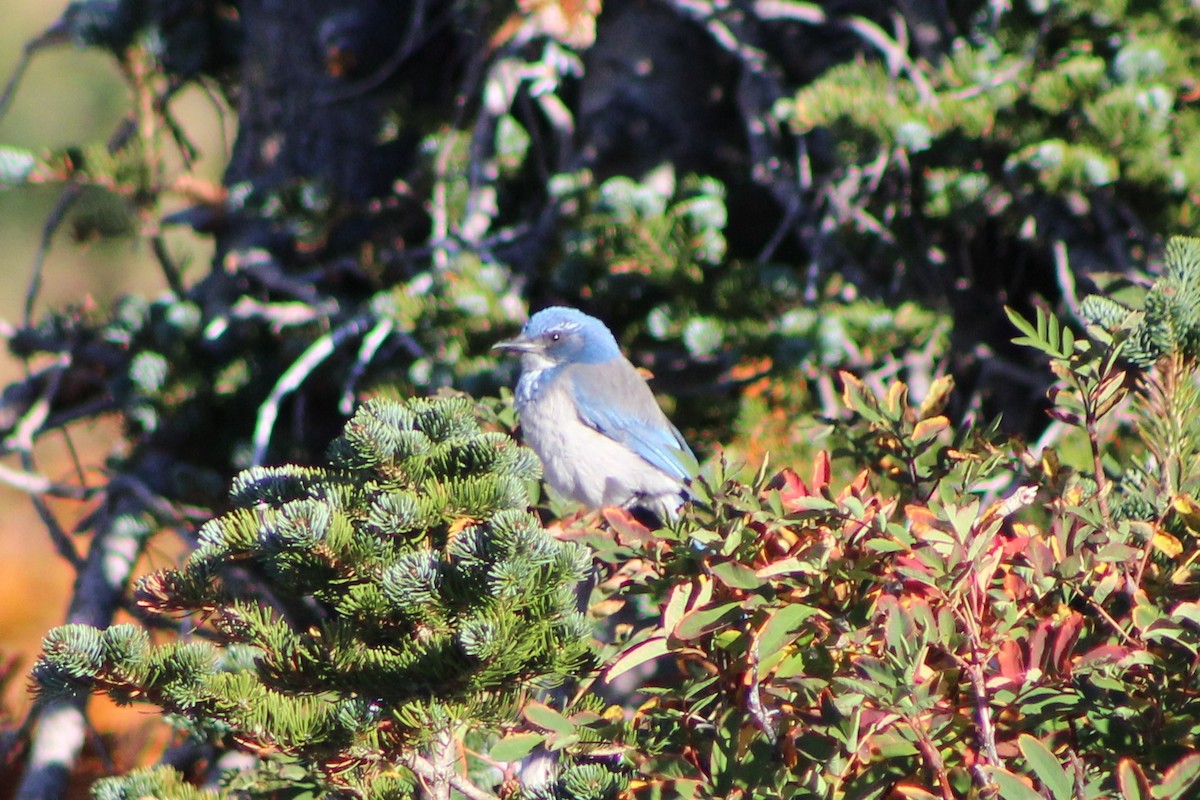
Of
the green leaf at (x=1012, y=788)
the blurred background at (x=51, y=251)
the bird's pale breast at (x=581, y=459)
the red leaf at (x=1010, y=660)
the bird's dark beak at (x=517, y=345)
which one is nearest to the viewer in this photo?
the green leaf at (x=1012, y=788)

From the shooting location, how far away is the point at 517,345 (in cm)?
346

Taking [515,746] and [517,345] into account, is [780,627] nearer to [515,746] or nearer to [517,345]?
[515,746]

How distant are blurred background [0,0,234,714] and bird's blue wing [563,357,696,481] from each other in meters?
2.33

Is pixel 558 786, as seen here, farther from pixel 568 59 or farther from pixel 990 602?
pixel 568 59

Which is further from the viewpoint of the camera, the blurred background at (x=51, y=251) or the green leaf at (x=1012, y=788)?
the blurred background at (x=51, y=251)

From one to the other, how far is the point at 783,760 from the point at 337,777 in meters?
0.66

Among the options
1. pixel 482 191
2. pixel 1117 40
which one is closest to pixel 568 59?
pixel 482 191

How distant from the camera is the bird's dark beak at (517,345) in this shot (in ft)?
11.2

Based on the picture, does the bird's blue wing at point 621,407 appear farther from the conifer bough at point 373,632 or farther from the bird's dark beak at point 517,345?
the conifer bough at point 373,632

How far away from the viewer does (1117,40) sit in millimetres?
3312

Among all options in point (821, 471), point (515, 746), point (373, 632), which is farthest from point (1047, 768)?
point (373, 632)

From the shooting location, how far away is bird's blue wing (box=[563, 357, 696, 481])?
3.58 metres

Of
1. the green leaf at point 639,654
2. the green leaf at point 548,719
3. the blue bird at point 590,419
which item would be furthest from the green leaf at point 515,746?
the blue bird at point 590,419

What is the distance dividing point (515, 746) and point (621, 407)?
2.05 m
